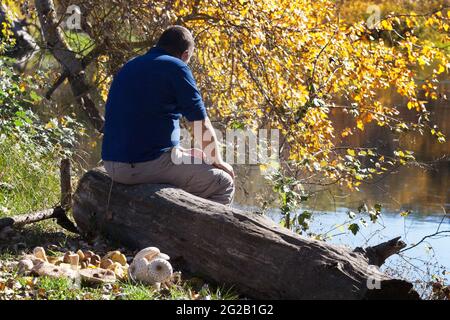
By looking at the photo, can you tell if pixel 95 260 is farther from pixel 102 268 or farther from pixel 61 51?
pixel 61 51

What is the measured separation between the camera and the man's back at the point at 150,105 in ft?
18.8

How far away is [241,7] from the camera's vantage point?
8125 mm

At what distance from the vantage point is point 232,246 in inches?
192

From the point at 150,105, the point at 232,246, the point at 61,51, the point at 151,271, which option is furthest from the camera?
the point at 61,51

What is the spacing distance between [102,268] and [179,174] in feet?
3.66

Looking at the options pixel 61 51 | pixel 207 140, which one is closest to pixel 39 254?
pixel 207 140

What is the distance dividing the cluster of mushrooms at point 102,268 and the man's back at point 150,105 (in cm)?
99

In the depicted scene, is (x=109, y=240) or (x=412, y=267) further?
(x=412, y=267)

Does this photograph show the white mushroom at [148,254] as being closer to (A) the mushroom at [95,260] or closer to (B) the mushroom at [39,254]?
(A) the mushroom at [95,260]

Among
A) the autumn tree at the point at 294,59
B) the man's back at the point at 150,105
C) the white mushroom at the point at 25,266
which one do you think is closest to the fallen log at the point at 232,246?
the man's back at the point at 150,105
